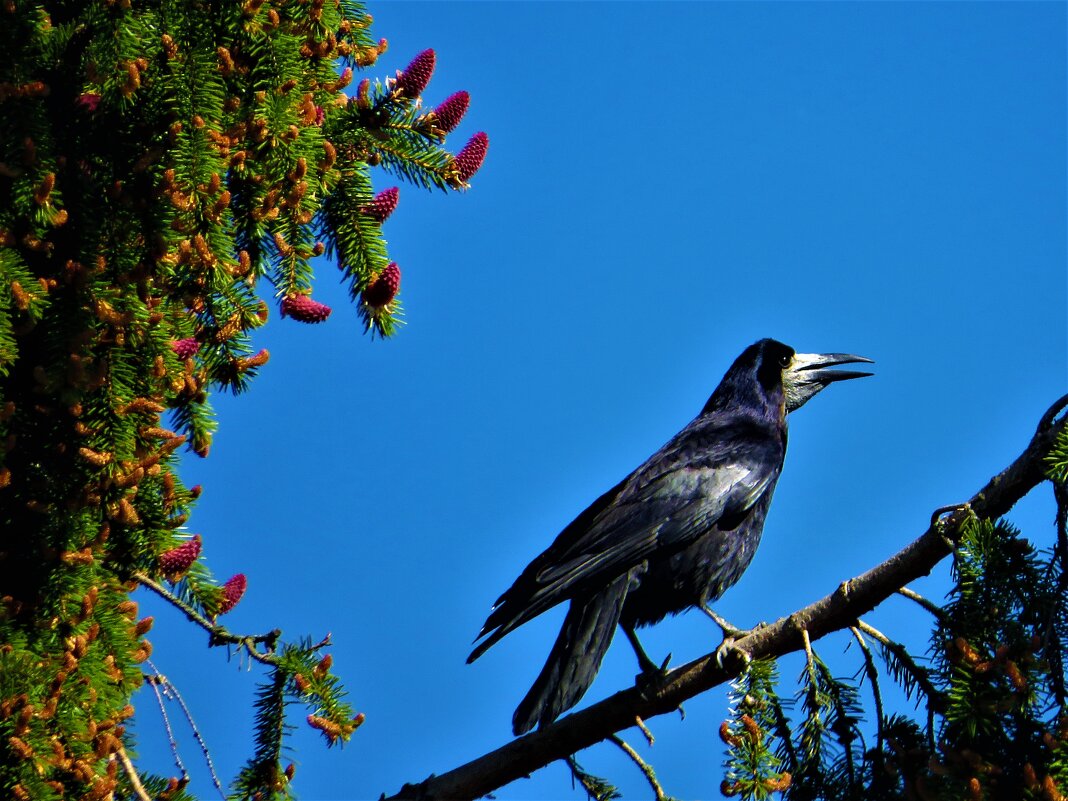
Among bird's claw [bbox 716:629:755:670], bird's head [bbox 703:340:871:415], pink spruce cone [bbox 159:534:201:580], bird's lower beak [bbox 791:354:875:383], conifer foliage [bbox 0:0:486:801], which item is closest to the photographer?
conifer foliage [bbox 0:0:486:801]

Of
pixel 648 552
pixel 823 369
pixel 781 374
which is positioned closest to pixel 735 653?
pixel 648 552

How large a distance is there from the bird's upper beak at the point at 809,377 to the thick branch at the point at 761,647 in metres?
3.09

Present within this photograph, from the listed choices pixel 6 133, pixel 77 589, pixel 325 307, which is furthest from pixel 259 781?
pixel 6 133

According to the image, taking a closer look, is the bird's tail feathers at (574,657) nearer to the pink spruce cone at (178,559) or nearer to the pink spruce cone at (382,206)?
the pink spruce cone at (178,559)

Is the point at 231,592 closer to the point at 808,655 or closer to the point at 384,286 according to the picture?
the point at 384,286

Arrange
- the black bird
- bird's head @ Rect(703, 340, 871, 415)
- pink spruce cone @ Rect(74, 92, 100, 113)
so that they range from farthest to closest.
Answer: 1. bird's head @ Rect(703, 340, 871, 415)
2. the black bird
3. pink spruce cone @ Rect(74, 92, 100, 113)

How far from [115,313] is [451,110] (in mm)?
1462

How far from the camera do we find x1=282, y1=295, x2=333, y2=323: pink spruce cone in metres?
3.74

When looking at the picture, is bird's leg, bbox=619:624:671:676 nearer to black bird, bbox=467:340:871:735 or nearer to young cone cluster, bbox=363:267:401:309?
black bird, bbox=467:340:871:735

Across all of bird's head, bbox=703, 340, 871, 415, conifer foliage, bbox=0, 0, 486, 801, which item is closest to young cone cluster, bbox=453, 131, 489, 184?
conifer foliage, bbox=0, 0, 486, 801

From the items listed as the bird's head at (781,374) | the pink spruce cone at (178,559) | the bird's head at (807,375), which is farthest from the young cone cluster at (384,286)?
the bird's head at (807,375)

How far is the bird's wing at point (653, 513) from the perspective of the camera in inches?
172

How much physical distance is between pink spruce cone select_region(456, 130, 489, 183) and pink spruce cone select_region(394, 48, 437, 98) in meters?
0.27

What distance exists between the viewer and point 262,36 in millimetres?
3232
